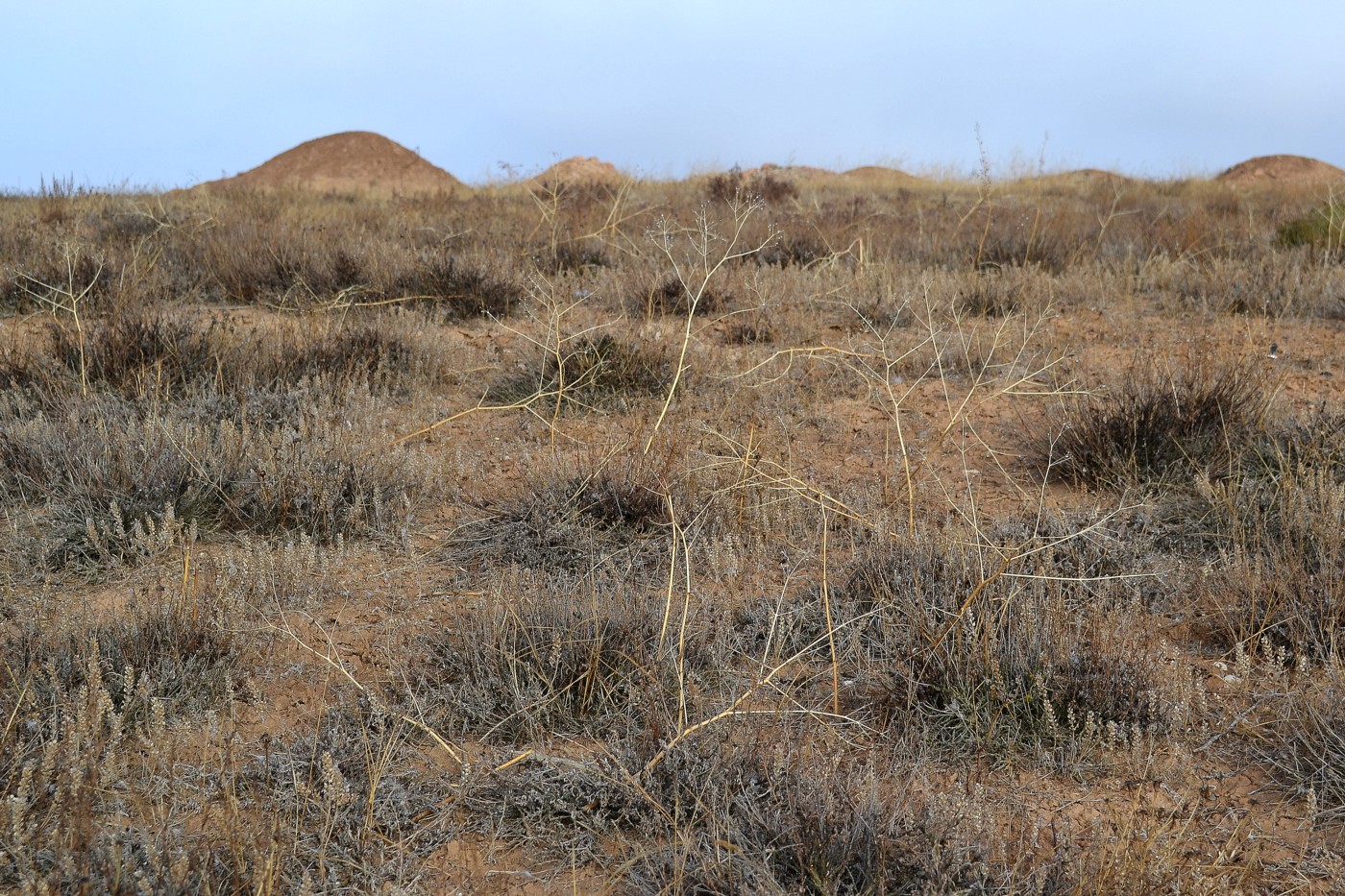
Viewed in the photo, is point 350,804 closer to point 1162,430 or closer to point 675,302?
point 1162,430

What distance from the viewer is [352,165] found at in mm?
21406

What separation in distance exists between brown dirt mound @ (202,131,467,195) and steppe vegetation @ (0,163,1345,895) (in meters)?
16.3

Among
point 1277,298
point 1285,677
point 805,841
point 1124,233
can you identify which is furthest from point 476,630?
point 1124,233

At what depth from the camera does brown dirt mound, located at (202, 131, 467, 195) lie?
830 inches

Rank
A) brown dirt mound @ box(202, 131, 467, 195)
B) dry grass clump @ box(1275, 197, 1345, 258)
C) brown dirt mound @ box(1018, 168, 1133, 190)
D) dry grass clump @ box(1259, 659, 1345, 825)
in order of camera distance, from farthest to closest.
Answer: brown dirt mound @ box(202, 131, 467, 195)
brown dirt mound @ box(1018, 168, 1133, 190)
dry grass clump @ box(1275, 197, 1345, 258)
dry grass clump @ box(1259, 659, 1345, 825)

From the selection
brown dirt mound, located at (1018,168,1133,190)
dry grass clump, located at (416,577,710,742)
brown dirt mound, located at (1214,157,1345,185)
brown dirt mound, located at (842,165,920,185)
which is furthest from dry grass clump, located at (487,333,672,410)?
brown dirt mound, located at (1214,157,1345,185)

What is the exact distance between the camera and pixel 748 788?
6.81 ft

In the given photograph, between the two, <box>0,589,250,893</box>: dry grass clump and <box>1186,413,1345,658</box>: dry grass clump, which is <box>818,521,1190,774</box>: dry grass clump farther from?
<box>0,589,250,893</box>: dry grass clump

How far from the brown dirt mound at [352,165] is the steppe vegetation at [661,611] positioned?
16257 mm

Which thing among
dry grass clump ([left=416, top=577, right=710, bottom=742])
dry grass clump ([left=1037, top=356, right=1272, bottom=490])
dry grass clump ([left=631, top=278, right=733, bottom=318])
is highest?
dry grass clump ([left=631, top=278, right=733, bottom=318])

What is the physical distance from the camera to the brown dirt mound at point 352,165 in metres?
21.1

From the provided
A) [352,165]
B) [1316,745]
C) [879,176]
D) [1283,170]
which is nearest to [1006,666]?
[1316,745]

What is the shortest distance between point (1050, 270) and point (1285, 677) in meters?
5.75

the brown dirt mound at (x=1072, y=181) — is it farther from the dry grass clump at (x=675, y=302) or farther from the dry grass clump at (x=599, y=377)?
the dry grass clump at (x=599, y=377)
